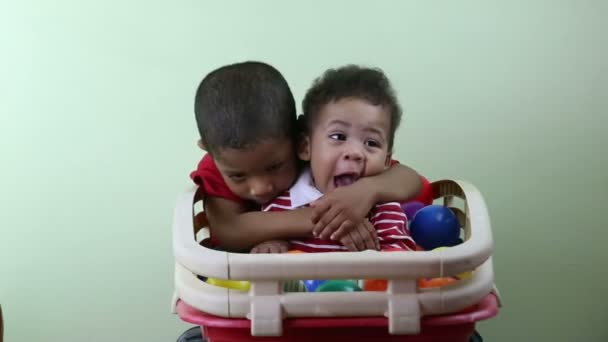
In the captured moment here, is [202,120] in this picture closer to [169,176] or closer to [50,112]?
[169,176]

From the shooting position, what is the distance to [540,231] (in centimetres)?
149

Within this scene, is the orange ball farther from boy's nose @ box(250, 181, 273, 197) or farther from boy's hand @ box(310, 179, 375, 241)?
boy's nose @ box(250, 181, 273, 197)

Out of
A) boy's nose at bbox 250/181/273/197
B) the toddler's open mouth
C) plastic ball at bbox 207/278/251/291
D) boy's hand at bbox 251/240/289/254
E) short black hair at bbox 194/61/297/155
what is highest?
short black hair at bbox 194/61/297/155

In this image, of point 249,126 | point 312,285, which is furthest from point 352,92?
point 312,285

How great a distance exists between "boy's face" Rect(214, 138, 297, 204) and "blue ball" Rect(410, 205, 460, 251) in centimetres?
20

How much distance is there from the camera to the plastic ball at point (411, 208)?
1177 mm

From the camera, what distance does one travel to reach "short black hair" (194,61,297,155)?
0.96 metres

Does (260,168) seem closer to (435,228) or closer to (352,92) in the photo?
(352,92)

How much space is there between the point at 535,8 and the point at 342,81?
62 cm

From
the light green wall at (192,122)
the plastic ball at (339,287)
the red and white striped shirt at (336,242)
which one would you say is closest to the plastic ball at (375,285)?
the plastic ball at (339,287)

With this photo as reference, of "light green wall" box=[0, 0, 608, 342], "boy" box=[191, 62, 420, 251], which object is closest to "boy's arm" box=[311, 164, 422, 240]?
"boy" box=[191, 62, 420, 251]

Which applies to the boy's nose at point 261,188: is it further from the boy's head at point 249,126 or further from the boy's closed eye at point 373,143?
the boy's closed eye at point 373,143

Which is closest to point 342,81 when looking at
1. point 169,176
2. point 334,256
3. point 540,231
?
point 334,256

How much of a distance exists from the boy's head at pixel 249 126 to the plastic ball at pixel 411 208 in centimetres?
24
